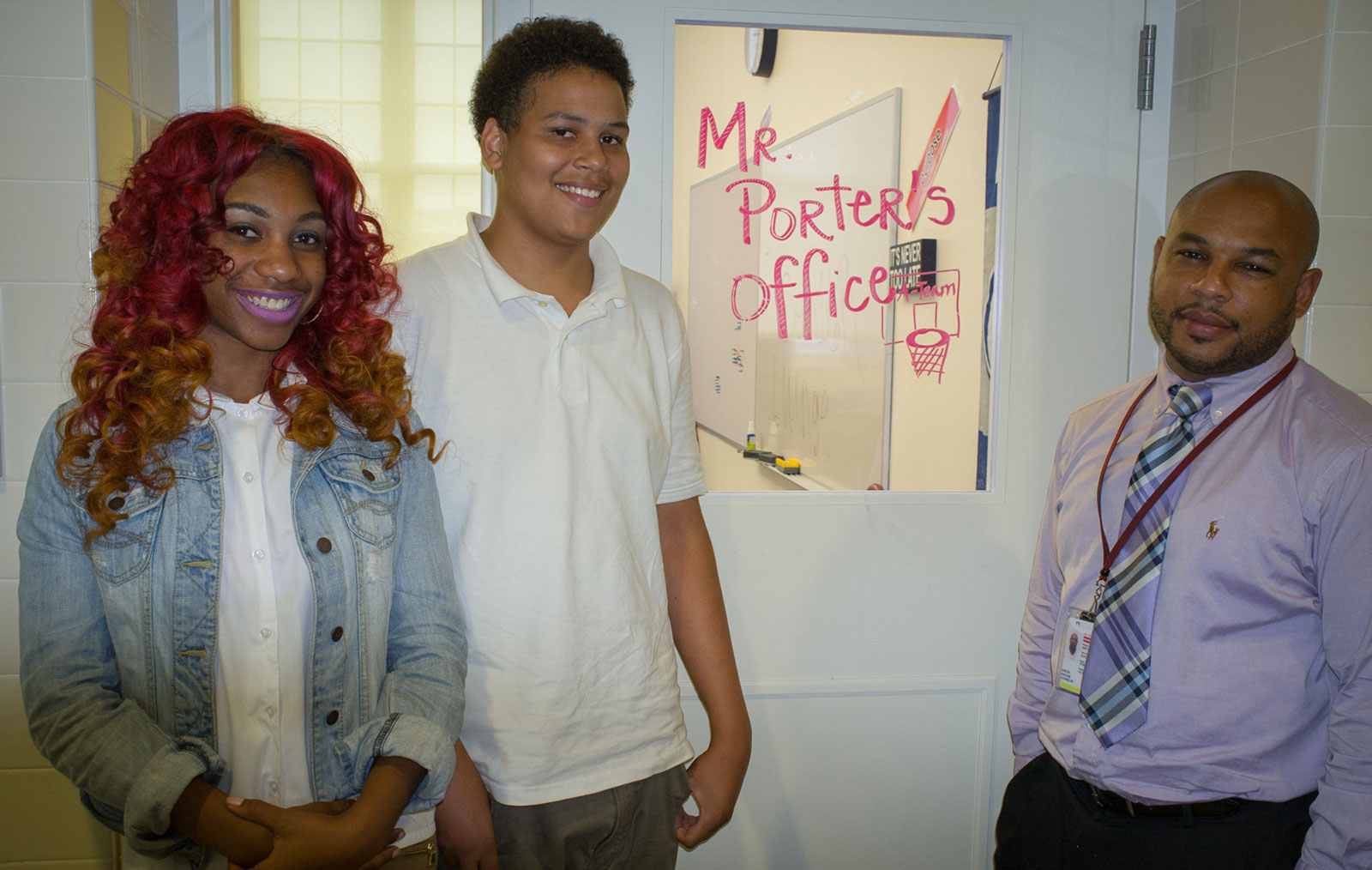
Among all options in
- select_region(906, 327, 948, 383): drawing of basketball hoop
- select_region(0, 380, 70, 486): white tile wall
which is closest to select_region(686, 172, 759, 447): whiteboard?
select_region(906, 327, 948, 383): drawing of basketball hoop

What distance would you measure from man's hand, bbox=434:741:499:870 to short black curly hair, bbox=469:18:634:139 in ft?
3.08

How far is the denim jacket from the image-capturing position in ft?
3.26

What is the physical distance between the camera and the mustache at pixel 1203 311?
1.35m

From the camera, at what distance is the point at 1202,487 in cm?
133

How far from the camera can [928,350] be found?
6.20 feet

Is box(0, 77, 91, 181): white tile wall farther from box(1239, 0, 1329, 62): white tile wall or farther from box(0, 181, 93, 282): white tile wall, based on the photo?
box(1239, 0, 1329, 62): white tile wall

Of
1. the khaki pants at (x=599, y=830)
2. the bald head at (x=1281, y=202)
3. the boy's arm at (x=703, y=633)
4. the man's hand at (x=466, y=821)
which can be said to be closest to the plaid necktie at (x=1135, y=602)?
the bald head at (x=1281, y=202)

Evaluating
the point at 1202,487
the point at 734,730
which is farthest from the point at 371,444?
the point at 1202,487

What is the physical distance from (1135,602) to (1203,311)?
45cm

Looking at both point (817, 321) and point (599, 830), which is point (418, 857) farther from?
point (817, 321)

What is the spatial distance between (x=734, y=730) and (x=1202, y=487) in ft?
2.65

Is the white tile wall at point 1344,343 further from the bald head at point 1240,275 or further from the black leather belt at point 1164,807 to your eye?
the black leather belt at point 1164,807

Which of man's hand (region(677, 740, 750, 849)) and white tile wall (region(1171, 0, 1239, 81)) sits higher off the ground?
white tile wall (region(1171, 0, 1239, 81))

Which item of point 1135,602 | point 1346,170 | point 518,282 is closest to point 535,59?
point 518,282
